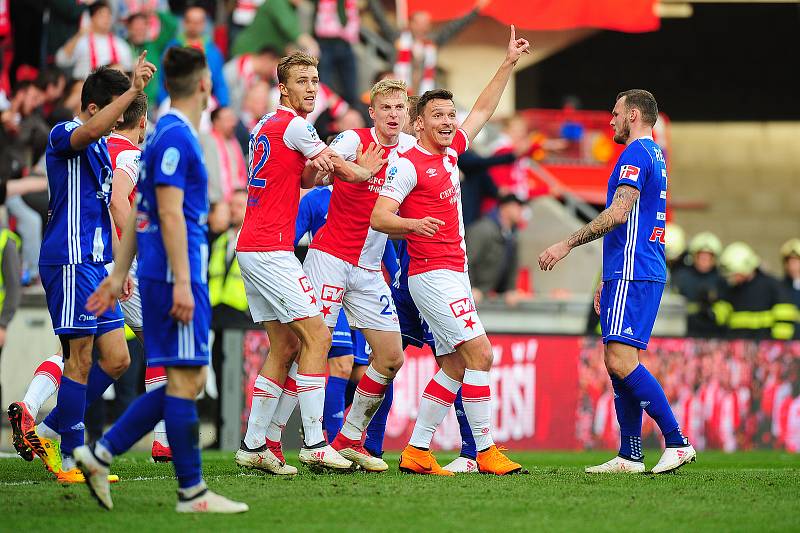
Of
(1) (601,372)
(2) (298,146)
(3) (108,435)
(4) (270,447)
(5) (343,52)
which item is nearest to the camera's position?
(3) (108,435)

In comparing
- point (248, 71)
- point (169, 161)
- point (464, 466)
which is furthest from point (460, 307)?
point (248, 71)

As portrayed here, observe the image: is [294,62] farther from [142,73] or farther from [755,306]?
[755,306]

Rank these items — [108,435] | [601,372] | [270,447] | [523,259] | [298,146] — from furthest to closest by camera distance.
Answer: [523,259] → [601,372] → [270,447] → [298,146] → [108,435]

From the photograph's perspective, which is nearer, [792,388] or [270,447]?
[270,447]

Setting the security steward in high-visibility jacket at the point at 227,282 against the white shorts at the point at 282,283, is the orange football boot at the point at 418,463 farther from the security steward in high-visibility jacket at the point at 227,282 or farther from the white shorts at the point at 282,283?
the security steward in high-visibility jacket at the point at 227,282

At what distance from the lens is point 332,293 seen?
8.99 metres

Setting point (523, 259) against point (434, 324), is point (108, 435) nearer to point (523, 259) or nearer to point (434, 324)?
point (434, 324)

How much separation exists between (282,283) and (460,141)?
1744 millimetres

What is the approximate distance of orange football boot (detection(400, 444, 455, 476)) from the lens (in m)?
8.88

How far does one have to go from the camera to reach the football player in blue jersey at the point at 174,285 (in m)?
6.65

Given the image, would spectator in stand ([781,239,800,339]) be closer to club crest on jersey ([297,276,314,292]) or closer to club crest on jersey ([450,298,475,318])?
club crest on jersey ([450,298,475,318])

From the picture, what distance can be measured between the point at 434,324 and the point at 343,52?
980 centimetres

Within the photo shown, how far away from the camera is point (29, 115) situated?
15.1 metres

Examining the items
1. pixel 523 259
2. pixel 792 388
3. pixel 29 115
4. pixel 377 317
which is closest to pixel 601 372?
pixel 792 388
